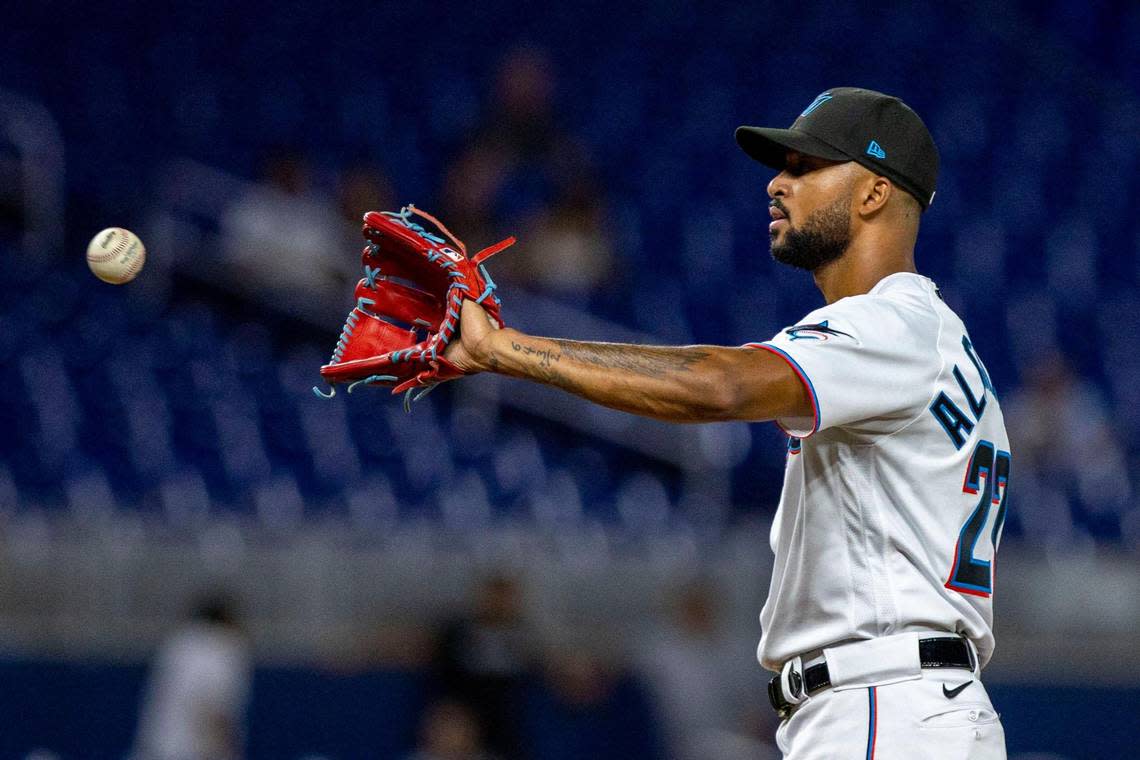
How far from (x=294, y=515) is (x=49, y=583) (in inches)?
45.9

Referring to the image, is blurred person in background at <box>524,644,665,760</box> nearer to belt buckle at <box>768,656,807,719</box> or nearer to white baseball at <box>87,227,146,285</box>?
white baseball at <box>87,227,146,285</box>

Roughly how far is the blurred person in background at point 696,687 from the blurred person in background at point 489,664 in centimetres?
74

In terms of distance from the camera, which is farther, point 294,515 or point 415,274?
point 294,515

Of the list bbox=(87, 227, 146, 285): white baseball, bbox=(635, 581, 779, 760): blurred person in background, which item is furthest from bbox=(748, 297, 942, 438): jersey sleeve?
bbox=(635, 581, 779, 760): blurred person in background

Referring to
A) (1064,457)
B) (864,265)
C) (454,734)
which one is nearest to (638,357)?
(864,265)

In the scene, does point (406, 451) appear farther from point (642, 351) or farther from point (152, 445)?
point (642, 351)

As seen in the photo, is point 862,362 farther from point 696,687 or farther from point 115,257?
point 696,687

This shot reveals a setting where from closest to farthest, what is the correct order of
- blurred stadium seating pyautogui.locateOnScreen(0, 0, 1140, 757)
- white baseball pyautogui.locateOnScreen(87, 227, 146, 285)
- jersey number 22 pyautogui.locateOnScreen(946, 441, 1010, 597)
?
jersey number 22 pyautogui.locateOnScreen(946, 441, 1010, 597) → white baseball pyautogui.locateOnScreen(87, 227, 146, 285) → blurred stadium seating pyautogui.locateOnScreen(0, 0, 1140, 757)

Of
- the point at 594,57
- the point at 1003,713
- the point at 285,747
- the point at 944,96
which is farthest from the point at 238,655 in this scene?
the point at 944,96

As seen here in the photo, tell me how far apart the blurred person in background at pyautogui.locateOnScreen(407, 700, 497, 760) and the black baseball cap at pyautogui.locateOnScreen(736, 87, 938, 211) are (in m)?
3.98

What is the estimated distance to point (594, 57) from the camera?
37.4 feet

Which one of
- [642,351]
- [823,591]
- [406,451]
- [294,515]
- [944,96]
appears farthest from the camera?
[944,96]

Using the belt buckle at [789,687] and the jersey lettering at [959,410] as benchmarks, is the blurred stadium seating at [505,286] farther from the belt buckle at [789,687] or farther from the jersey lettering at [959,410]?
the jersey lettering at [959,410]

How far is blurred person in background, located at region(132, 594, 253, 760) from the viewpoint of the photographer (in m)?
6.80
